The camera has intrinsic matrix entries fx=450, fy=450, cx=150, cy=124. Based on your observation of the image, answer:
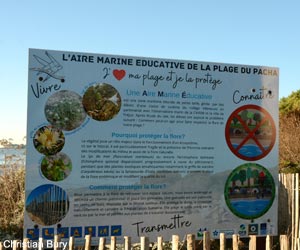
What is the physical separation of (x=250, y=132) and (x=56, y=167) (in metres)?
3.02

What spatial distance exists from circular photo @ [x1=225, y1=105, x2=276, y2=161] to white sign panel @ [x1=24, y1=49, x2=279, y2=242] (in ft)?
0.05

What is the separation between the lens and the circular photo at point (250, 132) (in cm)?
687

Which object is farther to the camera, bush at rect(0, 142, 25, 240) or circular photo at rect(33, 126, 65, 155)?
bush at rect(0, 142, 25, 240)

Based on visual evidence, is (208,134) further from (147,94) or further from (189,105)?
(147,94)

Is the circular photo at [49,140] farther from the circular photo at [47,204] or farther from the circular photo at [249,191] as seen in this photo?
the circular photo at [249,191]

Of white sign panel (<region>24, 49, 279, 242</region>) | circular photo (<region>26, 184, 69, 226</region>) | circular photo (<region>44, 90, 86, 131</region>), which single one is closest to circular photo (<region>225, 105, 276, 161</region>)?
white sign panel (<region>24, 49, 279, 242</region>)

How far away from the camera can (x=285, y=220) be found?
8031mm

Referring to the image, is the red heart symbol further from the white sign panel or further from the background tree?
the background tree

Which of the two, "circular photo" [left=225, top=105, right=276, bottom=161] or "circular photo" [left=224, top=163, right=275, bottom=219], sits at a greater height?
"circular photo" [left=225, top=105, right=276, bottom=161]

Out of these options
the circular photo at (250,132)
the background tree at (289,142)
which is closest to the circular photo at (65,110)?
the circular photo at (250,132)

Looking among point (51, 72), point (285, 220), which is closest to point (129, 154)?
point (51, 72)

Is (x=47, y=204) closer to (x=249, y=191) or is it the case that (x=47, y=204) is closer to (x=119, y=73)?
(x=119, y=73)

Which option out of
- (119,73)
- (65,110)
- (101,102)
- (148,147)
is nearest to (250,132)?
(148,147)

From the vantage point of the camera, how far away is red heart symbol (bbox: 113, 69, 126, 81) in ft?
20.8
